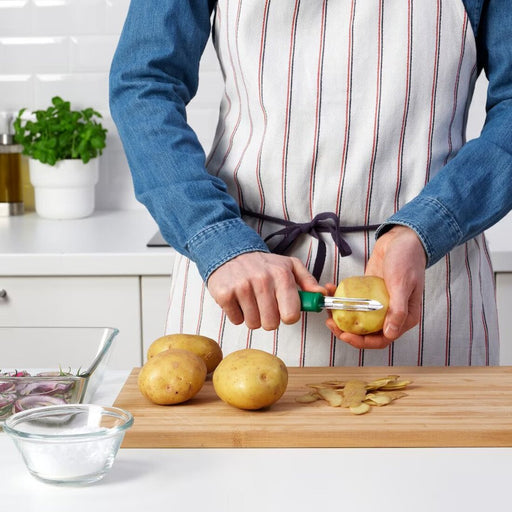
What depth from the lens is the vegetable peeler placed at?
0.98 m

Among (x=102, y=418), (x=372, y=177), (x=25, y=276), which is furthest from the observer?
(x=25, y=276)

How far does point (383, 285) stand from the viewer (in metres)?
1.01

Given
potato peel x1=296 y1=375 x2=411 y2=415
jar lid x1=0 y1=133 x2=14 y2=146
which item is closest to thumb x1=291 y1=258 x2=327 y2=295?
potato peel x1=296 y1=375 x2=411 y2=415

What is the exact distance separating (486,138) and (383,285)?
11.1 inches

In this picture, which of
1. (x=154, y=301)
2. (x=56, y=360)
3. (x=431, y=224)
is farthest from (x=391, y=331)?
(x=154, y=301)

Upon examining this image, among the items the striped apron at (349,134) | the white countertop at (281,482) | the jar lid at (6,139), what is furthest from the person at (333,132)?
the jar lid at (6,139)

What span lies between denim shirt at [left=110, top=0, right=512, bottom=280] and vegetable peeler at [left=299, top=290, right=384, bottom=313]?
0.10 m

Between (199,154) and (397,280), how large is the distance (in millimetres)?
321

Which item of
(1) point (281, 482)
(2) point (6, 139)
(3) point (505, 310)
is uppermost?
(2) point (6, 139)

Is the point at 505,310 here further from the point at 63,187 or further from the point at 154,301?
the point at 63,187

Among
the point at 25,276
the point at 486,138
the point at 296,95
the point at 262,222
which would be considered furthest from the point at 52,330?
the point at 25,276

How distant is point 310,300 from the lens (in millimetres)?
987

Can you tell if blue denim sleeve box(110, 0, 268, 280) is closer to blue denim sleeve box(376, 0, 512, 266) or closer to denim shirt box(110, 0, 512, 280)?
denim shirt box(110, 0, 512, 280)

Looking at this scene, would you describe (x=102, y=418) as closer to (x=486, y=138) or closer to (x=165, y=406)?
(x=165, y=406)
